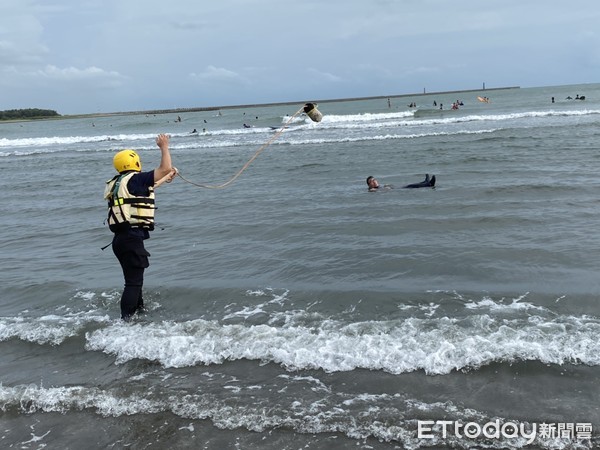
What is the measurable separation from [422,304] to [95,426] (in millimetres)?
3766

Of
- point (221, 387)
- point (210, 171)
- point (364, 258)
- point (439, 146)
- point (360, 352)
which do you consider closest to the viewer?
point (221, 387)

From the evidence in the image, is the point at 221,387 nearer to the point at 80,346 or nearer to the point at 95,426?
the point at 95,426

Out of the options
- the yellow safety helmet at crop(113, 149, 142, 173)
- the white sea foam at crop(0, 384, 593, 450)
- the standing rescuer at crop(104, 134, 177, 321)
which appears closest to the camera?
the white sea foam at crop(0, 384, 593, 450)

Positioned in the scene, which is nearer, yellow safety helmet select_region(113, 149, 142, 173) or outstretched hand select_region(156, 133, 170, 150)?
outstretched hand select_region(156, 133, 170, 150)

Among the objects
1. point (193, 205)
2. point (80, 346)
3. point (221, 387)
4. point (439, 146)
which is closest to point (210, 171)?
point (193, 205)

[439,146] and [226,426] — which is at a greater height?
[439,146]

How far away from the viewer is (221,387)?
466 centimetres

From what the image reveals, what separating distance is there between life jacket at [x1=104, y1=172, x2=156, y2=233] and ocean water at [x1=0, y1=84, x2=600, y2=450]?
1.23m

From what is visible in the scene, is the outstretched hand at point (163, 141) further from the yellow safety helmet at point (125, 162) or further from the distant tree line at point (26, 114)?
the distant tree line at point (26, 114)

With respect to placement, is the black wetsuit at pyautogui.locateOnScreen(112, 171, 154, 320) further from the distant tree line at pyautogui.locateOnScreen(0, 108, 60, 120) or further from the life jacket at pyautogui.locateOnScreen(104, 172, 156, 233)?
the distant tree line at pyautogui.locateOnScreen(0, 108, 60, 120)

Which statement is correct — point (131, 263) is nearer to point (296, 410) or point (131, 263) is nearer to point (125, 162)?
point (125, 162)

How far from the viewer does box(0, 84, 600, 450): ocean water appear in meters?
4.04

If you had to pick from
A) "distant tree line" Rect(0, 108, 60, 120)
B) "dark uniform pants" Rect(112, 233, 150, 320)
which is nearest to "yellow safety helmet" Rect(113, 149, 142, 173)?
"dark uniform pants" Rect(112, 233, 150, 320)

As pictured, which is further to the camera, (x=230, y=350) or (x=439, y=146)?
(x=439, y=146)
